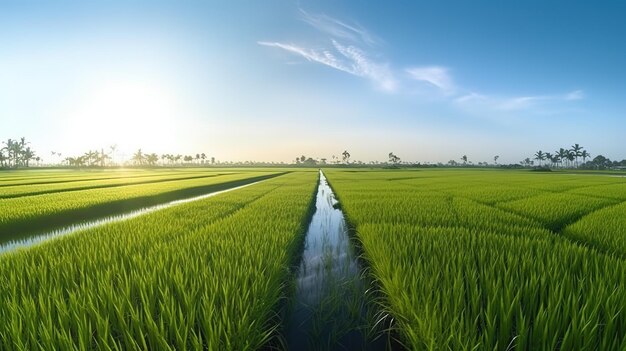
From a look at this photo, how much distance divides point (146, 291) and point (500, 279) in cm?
308

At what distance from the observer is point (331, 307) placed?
3.35 metres

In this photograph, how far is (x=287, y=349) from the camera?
2.68m

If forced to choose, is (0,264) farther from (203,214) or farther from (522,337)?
(522,337)

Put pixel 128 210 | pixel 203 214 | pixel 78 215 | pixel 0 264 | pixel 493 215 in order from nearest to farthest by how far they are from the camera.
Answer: pixel 0 264 < pixel 493 215 < pixel 203 214 < pixel 78 215 < pixel 128 210

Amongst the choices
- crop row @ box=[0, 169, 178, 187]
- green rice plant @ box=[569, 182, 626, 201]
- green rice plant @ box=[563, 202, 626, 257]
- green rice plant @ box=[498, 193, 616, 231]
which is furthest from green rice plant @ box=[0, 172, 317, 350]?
crop row @ box=[0, 169, 178, 187]

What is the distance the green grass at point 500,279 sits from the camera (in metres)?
1.92

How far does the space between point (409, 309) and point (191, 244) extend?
3.28 meters

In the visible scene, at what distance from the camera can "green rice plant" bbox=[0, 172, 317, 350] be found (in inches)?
78.1

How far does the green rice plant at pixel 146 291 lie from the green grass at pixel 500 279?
1292 mm

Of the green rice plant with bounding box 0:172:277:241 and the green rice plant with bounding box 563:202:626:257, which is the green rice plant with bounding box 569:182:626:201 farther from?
the green rice plant with bounding box 0:172:277:241

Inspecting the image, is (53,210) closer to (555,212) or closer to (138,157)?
(555,212)

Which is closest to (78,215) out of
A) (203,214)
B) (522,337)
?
(203,214)

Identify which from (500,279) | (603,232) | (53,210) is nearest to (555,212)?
(603,232)

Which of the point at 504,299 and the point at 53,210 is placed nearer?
the point at 504,299
